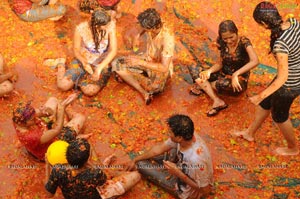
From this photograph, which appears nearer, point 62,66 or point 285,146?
point 285,146

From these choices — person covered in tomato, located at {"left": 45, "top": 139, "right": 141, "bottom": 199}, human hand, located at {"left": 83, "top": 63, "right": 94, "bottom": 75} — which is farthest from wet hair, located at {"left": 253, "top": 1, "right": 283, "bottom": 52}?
human hand, located at {"left": 83, "top": 63, "right": 94, "bottom": 75}

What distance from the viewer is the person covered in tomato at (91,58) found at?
6574 millimetres

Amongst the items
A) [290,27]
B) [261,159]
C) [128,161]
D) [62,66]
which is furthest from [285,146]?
[62,66]

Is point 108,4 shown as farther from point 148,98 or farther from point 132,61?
point 148,98

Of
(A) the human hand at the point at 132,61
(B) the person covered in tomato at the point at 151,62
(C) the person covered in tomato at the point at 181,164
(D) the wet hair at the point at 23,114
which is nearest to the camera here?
(C) the person covered in tomato at the point at 181,164

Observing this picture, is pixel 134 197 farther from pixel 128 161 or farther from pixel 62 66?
pixel 62 66

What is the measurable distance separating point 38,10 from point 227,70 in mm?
3889

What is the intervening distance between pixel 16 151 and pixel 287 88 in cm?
375

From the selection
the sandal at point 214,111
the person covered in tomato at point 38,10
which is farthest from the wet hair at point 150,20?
the person covered in tomato at point 38,10

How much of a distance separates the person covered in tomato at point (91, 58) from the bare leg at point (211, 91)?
58.8 inches

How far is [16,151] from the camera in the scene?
5.77 m

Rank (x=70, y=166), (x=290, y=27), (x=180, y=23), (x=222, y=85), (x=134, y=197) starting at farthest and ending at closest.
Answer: (x=180, y=23)
(x=222, y=85)
(x=134, y=197)
(x=290, y=27)
(x=70, y=166)

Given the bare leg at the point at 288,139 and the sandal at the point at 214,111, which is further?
the sandal at the point at 214,111

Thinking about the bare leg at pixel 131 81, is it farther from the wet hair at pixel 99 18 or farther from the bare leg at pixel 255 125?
the bare leg at pixel 255 125
